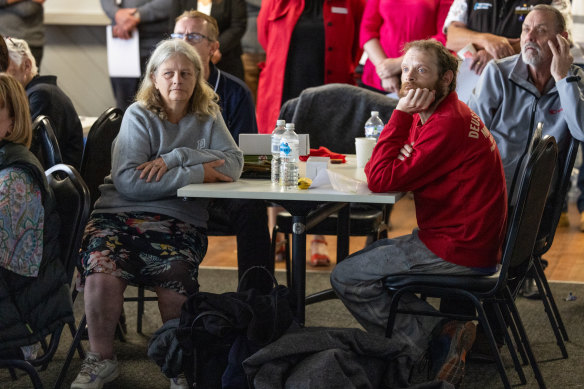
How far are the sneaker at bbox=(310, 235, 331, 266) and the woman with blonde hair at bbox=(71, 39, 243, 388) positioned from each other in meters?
1.53

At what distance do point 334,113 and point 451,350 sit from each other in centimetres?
143

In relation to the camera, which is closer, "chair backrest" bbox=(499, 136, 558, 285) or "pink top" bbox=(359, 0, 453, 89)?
"chair backrest" bbox=(499, 136, 558, 285)

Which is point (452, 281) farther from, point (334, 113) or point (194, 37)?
point (194, 37)

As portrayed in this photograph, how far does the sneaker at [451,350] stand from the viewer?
254 centimetres

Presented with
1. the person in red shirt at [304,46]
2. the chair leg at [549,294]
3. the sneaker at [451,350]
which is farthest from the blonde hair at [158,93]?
the person in red shirt at [304,46]

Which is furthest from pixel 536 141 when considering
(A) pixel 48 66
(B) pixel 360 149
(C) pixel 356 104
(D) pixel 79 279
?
(A) pixel 48 66

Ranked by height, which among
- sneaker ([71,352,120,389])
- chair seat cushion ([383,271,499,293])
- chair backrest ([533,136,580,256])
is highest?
chair backrest ([533,136,580,256])

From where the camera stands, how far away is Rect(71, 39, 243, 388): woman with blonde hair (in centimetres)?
260

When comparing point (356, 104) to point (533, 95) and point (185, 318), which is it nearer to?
point (533, 95)

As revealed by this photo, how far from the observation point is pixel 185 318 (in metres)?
2.31

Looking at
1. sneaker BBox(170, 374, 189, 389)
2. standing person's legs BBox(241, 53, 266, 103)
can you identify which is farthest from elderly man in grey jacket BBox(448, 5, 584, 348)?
standing person's legs BBox(241, 53, 266, 103)

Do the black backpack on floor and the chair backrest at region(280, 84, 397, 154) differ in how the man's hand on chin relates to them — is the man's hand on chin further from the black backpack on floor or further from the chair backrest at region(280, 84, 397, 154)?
the chair backrest at region(280, 84, 397, 154)

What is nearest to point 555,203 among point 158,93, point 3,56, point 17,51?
point 158,93

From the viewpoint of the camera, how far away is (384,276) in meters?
2.57
